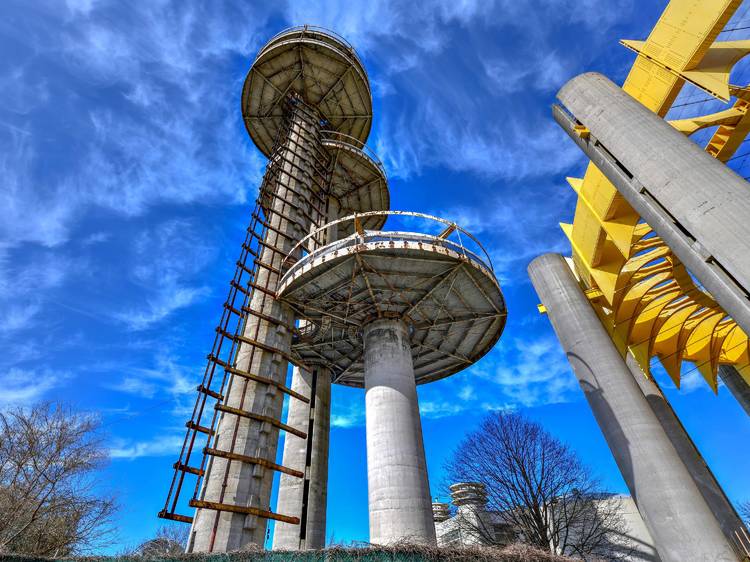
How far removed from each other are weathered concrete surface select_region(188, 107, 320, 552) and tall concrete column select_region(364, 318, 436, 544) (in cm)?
410

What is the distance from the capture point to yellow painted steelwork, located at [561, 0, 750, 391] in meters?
13.5

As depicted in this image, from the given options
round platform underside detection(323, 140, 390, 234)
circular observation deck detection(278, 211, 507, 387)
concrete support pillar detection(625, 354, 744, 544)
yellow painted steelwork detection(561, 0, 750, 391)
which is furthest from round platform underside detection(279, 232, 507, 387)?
round platform underside detection(323, 140, 390, 234)

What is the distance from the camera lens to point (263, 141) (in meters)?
34.3

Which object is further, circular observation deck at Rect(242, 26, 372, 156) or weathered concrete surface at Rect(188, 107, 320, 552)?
circular observation deck at Rect(242, 26, 372, 156)

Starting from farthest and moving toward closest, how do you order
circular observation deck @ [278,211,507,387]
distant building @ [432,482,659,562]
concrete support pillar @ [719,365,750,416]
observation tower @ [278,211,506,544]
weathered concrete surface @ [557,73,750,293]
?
concrete support pillar @ [719,365,750,416] < distant building @ [432,482,659,562] < circular observation deck @ [278,211,507,387] < observation tower @ [278,211,506,544] < weathered concrete surface @ [557,73,750,293]

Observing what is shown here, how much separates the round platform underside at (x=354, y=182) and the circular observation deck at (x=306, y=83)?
177 inches

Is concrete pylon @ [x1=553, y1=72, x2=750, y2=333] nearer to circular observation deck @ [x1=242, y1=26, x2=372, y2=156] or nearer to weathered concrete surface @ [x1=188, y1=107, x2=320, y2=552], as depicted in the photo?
weathered concrete surface @ [x1=188, y1=107, x2=320, y2=552]

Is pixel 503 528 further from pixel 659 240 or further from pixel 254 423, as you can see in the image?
pixel 659 240

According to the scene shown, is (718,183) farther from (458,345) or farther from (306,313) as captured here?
(306,313)

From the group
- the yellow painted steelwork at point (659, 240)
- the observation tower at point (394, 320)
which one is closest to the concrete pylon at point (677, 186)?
the yellow painted steelwork at point (659, 240)

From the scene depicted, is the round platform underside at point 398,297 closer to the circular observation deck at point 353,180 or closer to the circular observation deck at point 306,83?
the circular observation deck at point 353,180

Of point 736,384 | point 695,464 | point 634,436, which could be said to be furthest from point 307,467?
point 736,384

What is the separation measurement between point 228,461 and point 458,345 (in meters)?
13.1

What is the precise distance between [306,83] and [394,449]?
28.7 meters
